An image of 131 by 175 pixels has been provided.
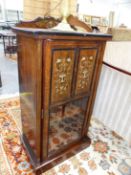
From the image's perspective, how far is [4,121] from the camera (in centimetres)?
168

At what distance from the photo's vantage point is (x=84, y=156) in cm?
134

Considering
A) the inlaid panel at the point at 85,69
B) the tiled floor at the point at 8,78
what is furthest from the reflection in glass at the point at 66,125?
the tiled floor at the point at 8,78

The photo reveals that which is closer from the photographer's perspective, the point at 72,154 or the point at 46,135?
the point at 46,135

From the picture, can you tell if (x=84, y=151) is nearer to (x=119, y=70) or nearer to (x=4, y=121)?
(x=119, y=70)

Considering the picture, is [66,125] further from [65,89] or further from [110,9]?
A: [110,9]

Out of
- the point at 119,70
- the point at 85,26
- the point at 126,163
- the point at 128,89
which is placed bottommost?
the point at 126,163

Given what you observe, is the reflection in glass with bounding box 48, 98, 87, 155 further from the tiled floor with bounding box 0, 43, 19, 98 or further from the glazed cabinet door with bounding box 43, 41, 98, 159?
the tiled floor with bounding box 0, 43, 19, 98

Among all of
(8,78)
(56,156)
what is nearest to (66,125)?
(56,156)

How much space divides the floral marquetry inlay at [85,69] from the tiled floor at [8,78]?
5.27 ft

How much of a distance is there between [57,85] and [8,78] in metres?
2.28

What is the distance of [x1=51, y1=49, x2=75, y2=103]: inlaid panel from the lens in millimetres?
817

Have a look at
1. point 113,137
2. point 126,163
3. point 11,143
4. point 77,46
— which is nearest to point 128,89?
point 113,137

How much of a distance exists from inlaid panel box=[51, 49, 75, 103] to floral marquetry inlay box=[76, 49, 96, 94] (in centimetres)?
8

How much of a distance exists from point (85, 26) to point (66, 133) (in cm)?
94
